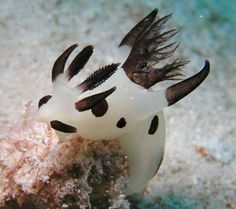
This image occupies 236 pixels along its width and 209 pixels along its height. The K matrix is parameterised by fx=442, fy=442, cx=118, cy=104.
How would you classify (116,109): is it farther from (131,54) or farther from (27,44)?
(27,44)

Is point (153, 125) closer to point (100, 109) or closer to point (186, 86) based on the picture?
point (186, 86)

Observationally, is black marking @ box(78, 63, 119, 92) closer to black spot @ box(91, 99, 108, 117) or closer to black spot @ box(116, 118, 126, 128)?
black spot @ box(91, 99, 108, 117)

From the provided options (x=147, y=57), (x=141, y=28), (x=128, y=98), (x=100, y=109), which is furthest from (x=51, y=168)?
(x=141, y=28)

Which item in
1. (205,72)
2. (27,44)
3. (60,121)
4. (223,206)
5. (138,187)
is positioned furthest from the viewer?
(27,44)

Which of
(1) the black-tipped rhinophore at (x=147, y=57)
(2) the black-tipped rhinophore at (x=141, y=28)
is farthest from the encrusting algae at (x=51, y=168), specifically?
(2) the black-tipped rhinophore at (x=141, y=28)

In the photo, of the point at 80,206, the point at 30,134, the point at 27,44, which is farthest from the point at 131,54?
the point at 27,44

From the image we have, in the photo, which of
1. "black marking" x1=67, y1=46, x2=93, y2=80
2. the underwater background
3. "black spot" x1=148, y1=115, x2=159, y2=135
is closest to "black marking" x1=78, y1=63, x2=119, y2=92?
"black marking" x1=67, y1=46, x2=93, y2=80
